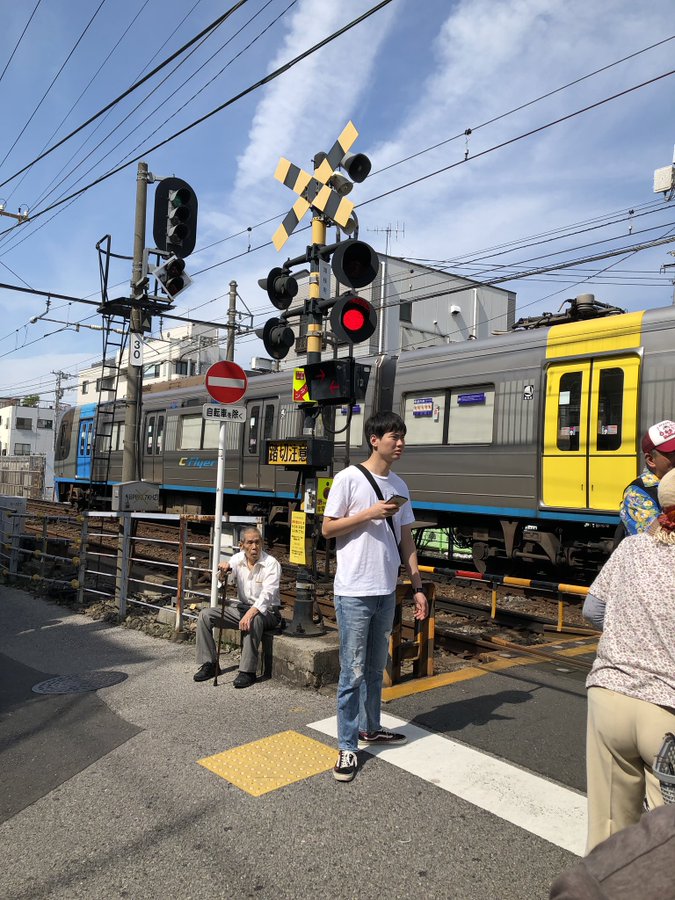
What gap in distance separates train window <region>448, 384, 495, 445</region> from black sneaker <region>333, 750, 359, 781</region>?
7.13 m

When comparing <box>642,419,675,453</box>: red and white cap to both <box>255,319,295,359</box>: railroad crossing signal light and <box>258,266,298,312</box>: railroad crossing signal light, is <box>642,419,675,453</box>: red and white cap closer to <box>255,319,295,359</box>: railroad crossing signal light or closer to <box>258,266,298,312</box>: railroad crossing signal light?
<box>255,319,295,359</box>: railroad crossing signal light

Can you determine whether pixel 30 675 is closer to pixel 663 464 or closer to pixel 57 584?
pixel 57 584

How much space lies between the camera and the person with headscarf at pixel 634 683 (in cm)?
226

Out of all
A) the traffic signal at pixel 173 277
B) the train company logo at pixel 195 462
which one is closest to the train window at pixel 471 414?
the traffic signal at pixel 173 277

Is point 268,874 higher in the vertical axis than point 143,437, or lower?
lower

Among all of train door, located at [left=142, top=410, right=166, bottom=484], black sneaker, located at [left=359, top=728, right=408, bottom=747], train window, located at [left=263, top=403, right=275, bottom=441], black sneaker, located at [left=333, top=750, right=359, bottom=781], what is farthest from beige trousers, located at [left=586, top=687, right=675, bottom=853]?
train door, located at [left=142, top=410, right=166, bottom=484]

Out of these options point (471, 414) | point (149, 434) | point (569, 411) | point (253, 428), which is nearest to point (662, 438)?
point (569, 411)

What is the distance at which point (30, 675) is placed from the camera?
19.9ft

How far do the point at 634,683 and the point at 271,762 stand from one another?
8.01 ft

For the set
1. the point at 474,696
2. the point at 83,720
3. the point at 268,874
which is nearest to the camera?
the point at 268,874

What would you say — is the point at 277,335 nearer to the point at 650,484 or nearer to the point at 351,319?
the point at 351,319

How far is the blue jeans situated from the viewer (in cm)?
395

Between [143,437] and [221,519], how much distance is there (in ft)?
43.9

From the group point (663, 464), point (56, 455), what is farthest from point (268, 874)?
point (56, 455)
